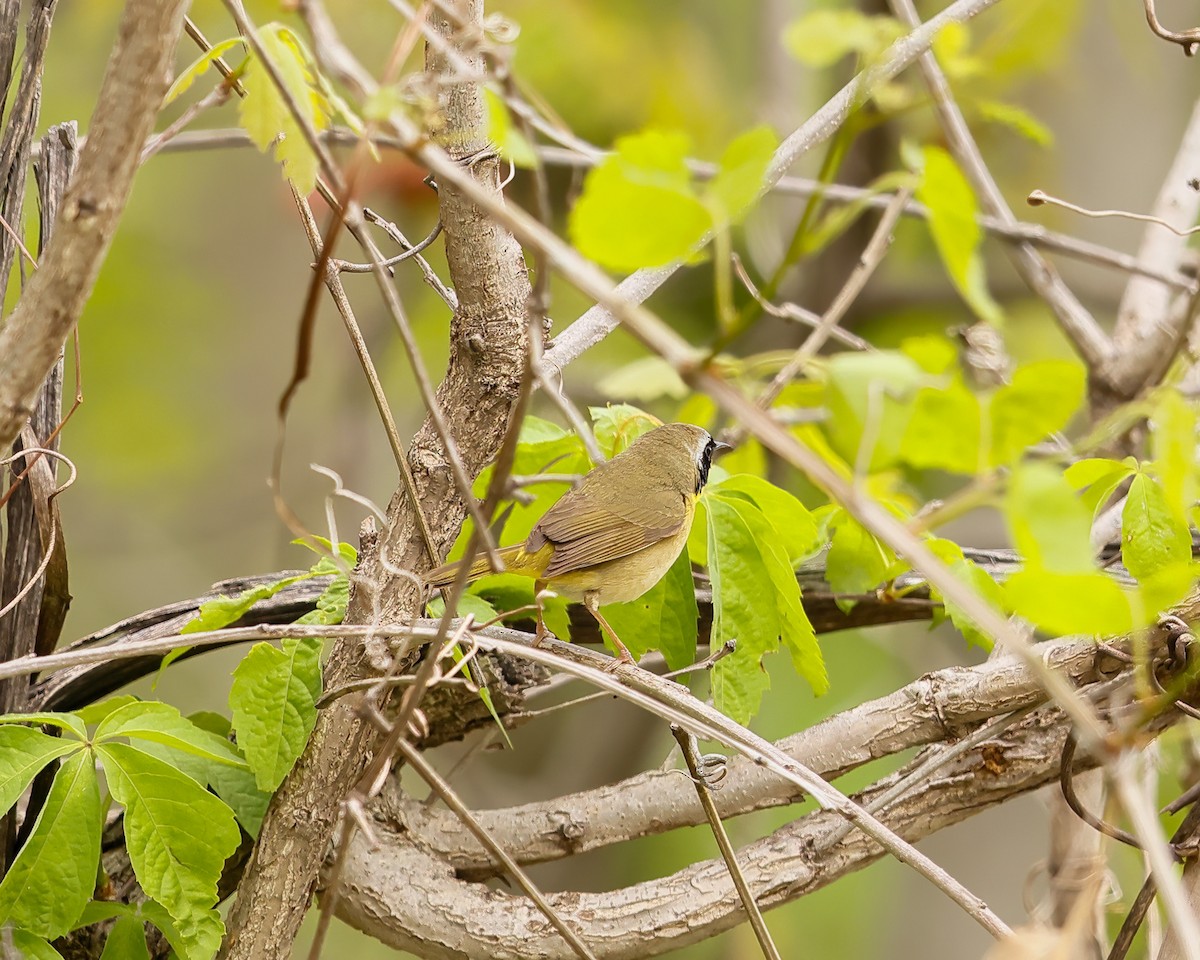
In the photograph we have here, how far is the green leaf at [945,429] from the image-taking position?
96 cm

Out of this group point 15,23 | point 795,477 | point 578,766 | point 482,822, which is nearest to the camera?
point 15,23

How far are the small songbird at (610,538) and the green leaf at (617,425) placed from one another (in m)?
0.07

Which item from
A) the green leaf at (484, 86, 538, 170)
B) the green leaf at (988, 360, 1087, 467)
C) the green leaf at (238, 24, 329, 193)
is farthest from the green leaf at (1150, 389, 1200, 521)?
the green leaf at (238, 24, 329, 193)

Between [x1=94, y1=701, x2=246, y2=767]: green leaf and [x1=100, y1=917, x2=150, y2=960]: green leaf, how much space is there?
0.27 metres

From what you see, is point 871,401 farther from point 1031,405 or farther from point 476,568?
point 476,568

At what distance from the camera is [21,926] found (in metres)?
1.61

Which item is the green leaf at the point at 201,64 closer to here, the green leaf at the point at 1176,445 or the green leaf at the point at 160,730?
the green leaf at the point at 160,730

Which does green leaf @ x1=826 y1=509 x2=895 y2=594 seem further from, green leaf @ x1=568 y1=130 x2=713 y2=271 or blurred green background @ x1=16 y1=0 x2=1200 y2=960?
blurred green background @ x1=16 y1=0 x2=1200 y2=960

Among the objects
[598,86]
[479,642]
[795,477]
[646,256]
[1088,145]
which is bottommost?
[479,642]

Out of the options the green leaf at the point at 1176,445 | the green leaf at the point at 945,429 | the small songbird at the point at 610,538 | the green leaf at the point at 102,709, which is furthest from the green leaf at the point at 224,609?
the green leaf at the point at 1176,445

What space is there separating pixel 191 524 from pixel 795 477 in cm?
402

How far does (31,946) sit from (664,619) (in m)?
1.15

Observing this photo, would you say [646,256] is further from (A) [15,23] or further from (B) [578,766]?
(B) [578,766]

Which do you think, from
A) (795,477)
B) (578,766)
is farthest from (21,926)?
(578,766)
